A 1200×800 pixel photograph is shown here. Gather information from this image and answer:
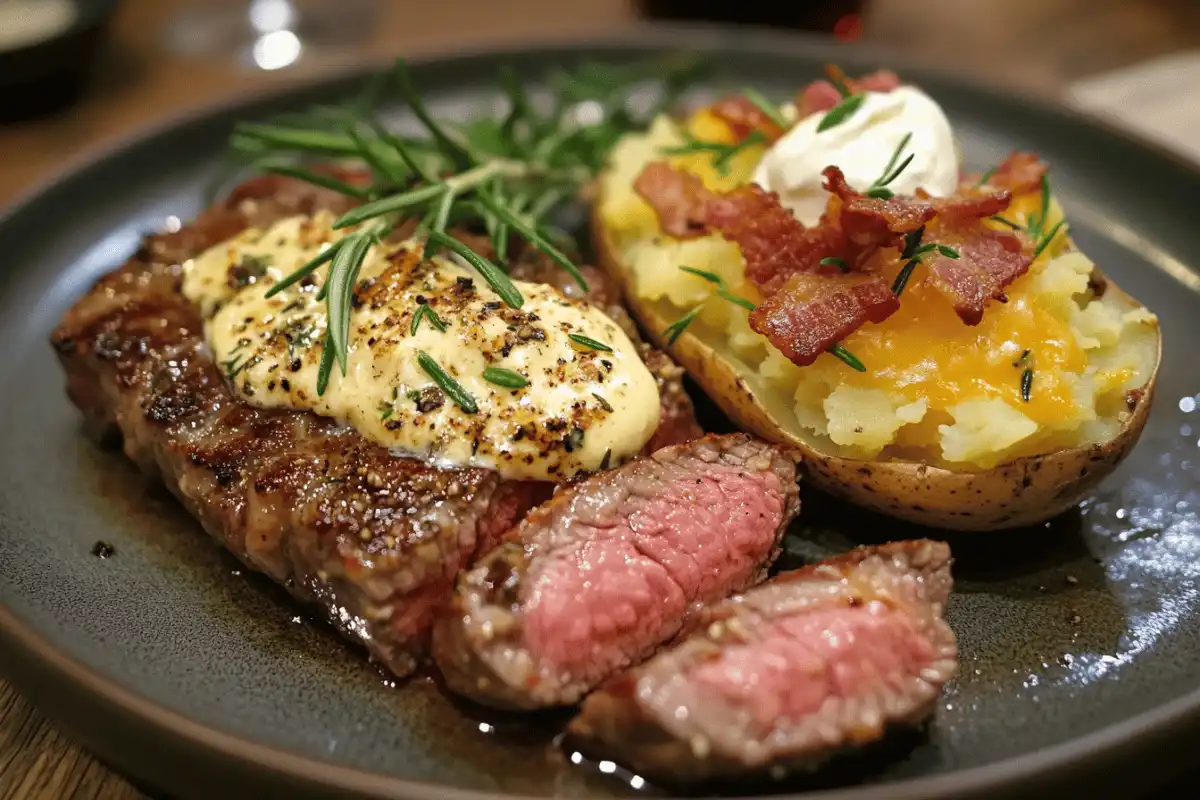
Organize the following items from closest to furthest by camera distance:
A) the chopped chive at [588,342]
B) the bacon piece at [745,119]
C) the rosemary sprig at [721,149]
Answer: the chopped chive at [588,342], the rosemary sprig at [721,149], the bacon piece at [745,119]

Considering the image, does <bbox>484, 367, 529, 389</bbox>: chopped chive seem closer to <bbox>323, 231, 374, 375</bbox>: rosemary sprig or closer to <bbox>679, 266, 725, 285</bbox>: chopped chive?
<bbox>323, 231, 374, 375</bbox>: rosemary sprig

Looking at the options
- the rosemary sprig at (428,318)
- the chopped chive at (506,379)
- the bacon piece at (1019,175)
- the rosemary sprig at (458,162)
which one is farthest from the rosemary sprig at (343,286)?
the bacon piece at (1019,175)

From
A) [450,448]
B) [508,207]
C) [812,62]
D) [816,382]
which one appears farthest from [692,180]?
[812,62]

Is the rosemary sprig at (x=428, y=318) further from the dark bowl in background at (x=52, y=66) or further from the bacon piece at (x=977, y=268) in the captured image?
the dark bowl in background at (x=52, y=66)

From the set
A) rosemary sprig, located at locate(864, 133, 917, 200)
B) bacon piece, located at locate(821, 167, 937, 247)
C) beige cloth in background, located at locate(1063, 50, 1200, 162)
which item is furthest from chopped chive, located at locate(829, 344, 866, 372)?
beige cloth in background, located at locate(1063, 50, 1200, 162)

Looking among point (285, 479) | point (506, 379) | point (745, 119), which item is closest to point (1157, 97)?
point (745, 119)
